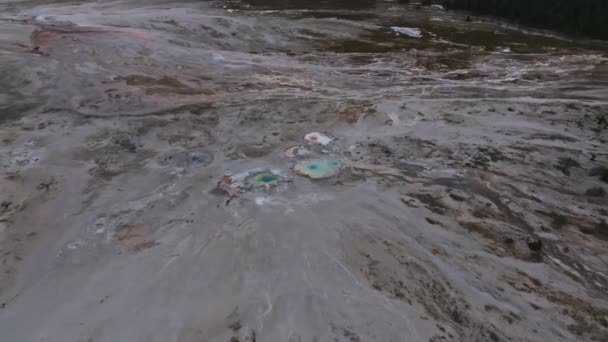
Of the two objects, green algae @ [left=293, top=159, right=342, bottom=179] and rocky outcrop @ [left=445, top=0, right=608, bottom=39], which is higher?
rocky outcrop @ [left=445, top=0, right=608, bottom=39]

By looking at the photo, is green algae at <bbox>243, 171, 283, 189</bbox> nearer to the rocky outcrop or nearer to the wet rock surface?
the wet rock surface

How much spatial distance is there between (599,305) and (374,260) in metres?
2.08

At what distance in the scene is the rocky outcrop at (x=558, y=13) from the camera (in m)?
15.6

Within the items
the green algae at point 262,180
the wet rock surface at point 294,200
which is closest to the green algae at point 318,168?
the wet rock surface at point 294,200

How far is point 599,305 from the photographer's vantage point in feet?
13.2

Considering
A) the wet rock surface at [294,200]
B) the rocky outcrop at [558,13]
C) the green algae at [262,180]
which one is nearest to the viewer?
the wet rock surface at [294,200]

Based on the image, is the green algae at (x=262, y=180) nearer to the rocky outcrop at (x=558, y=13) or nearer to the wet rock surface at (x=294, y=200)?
the wet rock surface at (x=294, y=200)

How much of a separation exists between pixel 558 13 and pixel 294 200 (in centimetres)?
1608

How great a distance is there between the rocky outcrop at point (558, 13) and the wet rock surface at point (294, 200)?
6531 mm

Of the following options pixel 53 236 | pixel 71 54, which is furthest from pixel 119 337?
pixel 71 54

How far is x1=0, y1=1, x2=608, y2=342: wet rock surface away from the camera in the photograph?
157 inches

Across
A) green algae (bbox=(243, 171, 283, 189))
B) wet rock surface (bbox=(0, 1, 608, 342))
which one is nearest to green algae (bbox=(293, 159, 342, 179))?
wet rock surface (bbox=(0, 1, 608, 342))

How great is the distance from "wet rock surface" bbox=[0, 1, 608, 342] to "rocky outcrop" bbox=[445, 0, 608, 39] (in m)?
6.53

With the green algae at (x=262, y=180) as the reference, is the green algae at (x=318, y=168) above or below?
above
